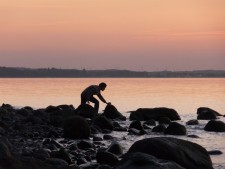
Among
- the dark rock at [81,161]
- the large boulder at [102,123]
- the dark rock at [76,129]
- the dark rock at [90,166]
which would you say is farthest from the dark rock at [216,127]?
the dark rock at [90,166]

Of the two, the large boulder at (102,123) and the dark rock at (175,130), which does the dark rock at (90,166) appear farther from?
the large boulder at (102,123)

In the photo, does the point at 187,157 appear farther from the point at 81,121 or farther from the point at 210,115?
the point at 210,115

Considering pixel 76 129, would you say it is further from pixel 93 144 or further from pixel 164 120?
pixel 164 120

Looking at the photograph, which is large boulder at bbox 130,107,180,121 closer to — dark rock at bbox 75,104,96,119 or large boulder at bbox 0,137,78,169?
dark rock at bbox 75,104,96,119

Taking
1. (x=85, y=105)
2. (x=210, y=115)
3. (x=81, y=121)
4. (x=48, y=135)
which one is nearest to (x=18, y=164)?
(x=81, y=121)

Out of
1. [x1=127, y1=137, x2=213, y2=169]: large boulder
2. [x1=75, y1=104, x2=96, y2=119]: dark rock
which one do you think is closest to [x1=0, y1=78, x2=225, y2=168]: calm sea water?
[x1=127, y1=137, x2=213, y2=169]: large boulder

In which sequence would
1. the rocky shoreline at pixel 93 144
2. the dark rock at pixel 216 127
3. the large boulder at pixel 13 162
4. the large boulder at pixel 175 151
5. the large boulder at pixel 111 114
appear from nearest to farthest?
the large boulder at pixel 13 162 < the rocky shoreline at pixel 93 144 < the large boulder at pixel 175 151 < the dark rock at pixel 216 127 < the large boulder at pixel 111 114

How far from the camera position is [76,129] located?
63.5 feet

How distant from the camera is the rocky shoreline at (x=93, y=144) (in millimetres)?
9477

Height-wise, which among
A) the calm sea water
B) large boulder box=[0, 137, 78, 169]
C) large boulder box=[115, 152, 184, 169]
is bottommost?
the calm sea water

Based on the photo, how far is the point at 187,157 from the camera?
476 inches

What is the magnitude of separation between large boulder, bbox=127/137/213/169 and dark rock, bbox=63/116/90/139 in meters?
7.07

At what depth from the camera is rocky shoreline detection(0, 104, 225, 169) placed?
948 cm

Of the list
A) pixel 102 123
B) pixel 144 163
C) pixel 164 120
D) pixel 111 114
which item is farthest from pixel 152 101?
pixel 144 163
